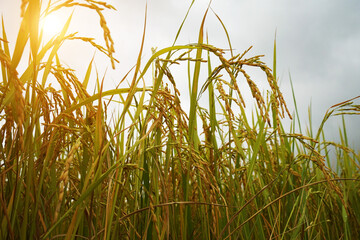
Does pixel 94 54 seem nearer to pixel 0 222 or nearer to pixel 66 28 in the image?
pixel 66 28

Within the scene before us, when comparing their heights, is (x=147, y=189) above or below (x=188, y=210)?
above

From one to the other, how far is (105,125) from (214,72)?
51 centimetres

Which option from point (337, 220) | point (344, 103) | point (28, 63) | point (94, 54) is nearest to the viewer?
point (28, 63)

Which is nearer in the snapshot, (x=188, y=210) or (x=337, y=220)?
(x=188, y=210)

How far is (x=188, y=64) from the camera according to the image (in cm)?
197

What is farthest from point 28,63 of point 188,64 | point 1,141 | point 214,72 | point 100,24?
point 188,64

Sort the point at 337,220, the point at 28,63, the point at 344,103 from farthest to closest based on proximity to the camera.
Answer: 1. the point at 337,220
2. the point at 344,103
3. the point at 28,63

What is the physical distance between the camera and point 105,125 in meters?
1.47

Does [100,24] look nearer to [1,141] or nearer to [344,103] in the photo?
[1,141]

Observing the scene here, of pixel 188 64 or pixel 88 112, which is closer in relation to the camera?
pixel 88 112

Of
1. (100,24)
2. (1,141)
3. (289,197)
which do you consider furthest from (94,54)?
(289,197)

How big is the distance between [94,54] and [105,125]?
1.82ft

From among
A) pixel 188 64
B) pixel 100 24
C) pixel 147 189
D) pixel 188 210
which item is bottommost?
pixel 188 210

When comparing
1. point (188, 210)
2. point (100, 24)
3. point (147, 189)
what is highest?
point (100, 24)
